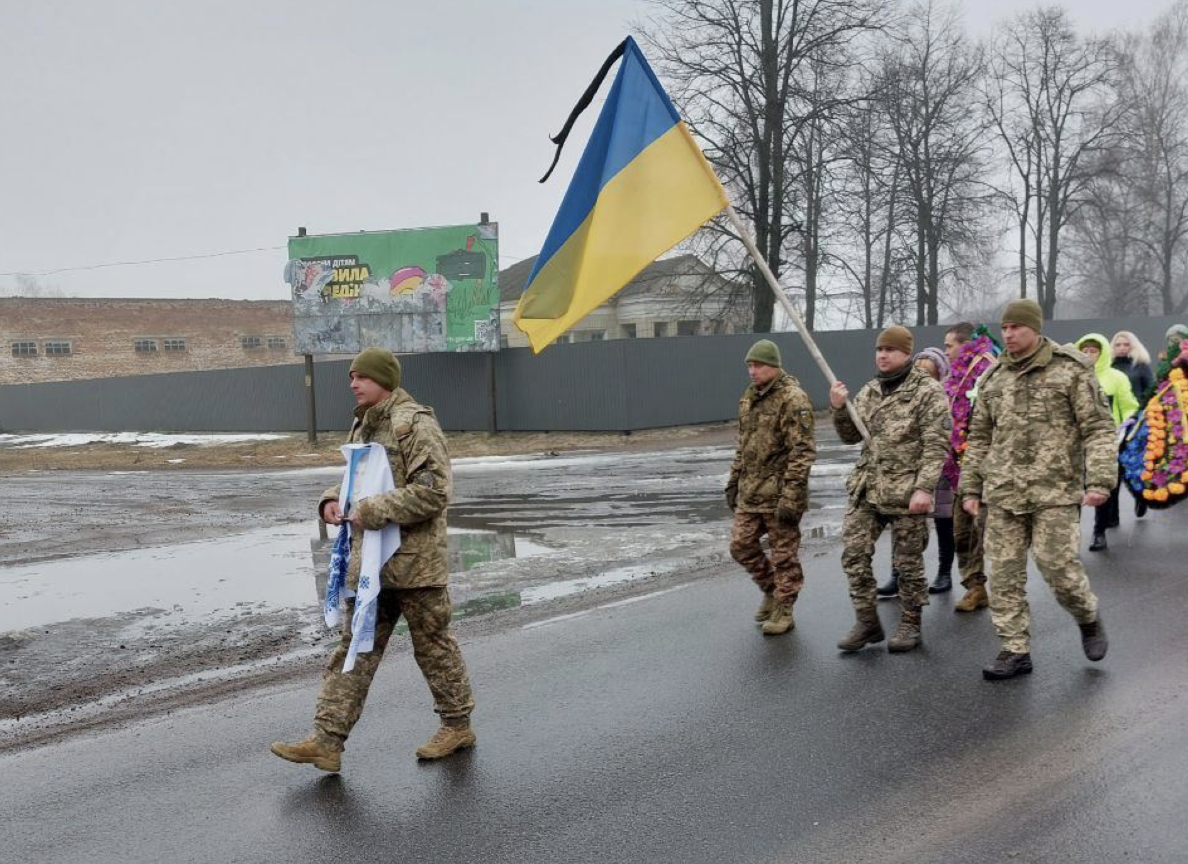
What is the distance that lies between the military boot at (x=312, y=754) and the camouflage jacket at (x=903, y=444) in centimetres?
337

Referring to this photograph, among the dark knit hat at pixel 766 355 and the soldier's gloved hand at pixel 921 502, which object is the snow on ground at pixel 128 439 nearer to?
the dark knit hat at pixel 766 355

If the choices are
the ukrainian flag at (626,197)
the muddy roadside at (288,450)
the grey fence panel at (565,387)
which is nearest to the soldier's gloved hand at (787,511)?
the ukrainian flag at (626,197)

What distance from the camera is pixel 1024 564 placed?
6016mm

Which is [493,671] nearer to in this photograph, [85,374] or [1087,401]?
[1087,401]

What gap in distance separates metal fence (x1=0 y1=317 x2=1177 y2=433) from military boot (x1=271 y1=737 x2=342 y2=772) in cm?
2150

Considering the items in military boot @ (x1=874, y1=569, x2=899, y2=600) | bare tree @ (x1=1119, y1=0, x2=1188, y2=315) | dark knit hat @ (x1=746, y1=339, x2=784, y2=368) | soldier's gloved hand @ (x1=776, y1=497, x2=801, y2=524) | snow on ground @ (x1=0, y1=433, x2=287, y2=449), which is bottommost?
snow on ground @ (x1=0, y1=433, x2=287, y2=449)

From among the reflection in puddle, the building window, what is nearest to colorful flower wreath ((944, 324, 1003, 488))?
the reflection in puddle

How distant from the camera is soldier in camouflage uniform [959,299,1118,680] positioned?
5820 millimetres

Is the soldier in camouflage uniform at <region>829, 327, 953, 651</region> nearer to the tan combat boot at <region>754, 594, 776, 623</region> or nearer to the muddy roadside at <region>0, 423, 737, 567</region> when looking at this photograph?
the tan combat boot at <region>754, 594, 776, 623</region>

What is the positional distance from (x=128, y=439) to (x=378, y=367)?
3733 cm

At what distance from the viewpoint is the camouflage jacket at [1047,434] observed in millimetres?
5789

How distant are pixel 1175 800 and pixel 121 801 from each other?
4253 millimetres

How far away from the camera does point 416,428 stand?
4.98 metres

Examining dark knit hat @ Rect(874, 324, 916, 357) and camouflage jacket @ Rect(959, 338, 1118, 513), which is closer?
camouflage jacket @ Rect(959, 338, 1118, 513)
